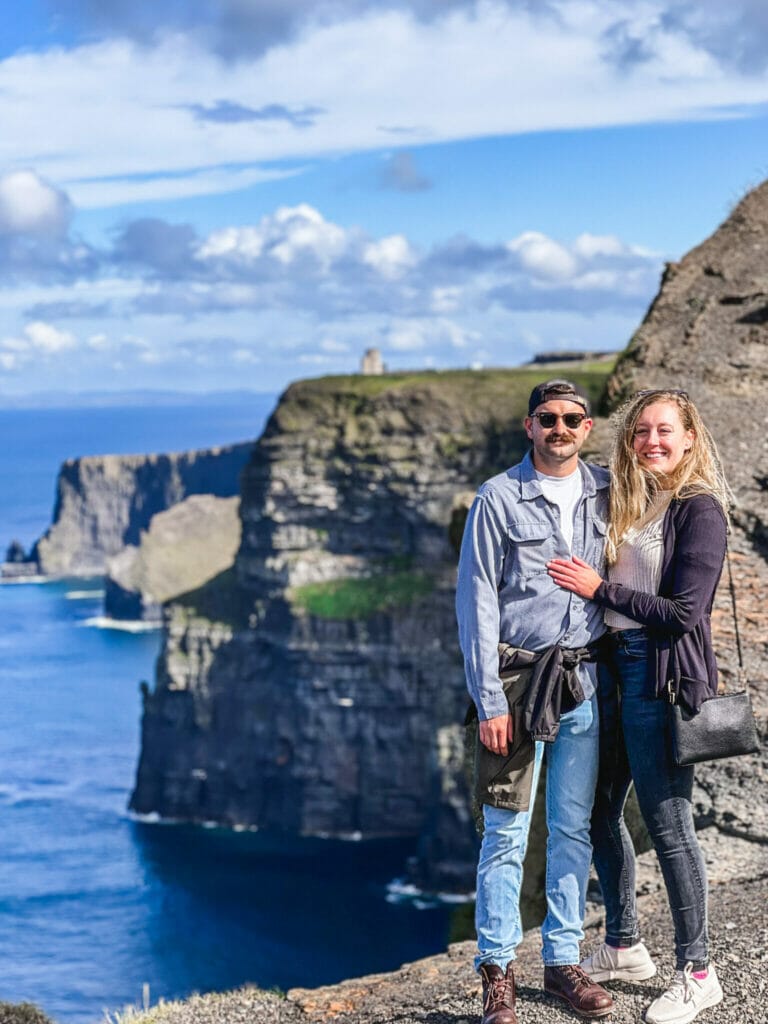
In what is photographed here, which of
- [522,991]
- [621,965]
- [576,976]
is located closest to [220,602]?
[522,991]

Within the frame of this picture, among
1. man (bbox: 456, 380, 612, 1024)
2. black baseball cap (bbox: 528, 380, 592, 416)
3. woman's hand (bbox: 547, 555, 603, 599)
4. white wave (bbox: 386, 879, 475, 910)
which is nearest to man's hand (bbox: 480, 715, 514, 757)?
man (bbox: 456, 380, 612, 1024)

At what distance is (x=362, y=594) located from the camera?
12531 cm

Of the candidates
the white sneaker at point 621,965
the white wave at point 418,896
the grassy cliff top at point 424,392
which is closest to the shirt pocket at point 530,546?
the white sneaker at point 621,965

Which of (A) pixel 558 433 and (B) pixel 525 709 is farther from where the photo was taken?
(A) pixel 558 433

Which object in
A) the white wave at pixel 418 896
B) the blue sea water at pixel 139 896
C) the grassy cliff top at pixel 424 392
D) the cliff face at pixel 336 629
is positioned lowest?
the white wave at pixel 418 896

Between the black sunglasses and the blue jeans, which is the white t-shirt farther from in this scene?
the blue jeans

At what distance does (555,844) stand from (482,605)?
1.56 metres

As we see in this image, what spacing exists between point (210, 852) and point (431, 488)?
36681mm

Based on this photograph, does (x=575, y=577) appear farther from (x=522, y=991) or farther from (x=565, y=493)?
(x=522, y=991)

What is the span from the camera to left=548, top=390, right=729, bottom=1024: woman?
8.20 meters

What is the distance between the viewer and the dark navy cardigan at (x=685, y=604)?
815cm

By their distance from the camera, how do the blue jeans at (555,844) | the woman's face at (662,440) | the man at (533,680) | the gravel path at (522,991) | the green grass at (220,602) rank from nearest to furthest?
the man at (533,680), the blue jeans at (555,844), the woman's face at (662,440), the gravel path at (522,991), the green grass at (220,602)

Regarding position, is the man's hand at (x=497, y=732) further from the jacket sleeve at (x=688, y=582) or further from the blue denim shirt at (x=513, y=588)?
the jacket sleeve at (x=688, y=582)

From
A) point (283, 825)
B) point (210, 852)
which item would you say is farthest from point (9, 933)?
point (283, 825)
